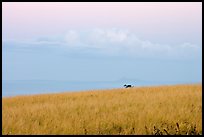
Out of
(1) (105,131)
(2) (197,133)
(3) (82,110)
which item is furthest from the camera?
(3) (82,110)

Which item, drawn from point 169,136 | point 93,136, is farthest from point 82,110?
point 169,136

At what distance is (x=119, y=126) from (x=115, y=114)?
1637 mm

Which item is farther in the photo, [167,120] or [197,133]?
[167,120]

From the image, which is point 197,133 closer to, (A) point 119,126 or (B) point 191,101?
(A) point 119,126

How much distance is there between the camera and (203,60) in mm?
9930

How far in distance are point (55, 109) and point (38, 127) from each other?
10.8ft

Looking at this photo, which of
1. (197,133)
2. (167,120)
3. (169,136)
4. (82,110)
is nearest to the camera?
(169,136)

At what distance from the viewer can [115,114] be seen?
11422 mm

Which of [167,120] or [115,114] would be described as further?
[115,114]

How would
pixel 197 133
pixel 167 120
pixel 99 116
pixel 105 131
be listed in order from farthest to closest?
pixel 99 116 < pixel 167 120 < pixel 105 131 < pixel 197 133

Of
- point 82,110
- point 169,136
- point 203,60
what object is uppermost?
point 203,60

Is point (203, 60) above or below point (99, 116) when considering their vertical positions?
above

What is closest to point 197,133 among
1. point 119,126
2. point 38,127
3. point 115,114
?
point 119,126

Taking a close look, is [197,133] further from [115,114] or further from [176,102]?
[176,102]
